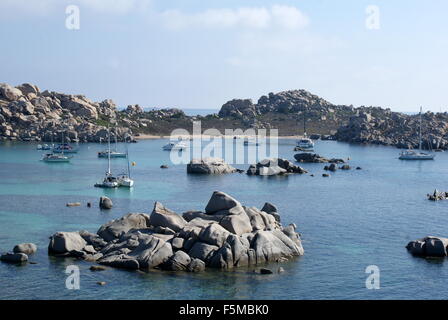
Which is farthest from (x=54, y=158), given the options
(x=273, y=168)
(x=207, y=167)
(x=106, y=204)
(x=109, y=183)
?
(x=106, y=204)

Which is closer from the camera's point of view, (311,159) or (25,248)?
(25,248)

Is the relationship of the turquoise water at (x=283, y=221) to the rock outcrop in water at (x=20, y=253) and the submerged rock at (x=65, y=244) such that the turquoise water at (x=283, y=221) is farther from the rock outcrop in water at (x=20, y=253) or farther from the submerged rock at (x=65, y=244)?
the submerged rock at (x=65, y=244)

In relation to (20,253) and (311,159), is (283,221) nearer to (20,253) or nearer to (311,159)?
(20,253)

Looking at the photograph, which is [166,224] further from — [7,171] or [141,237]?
[7,171]

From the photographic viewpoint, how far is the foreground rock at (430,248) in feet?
182

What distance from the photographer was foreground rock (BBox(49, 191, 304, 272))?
50.4m

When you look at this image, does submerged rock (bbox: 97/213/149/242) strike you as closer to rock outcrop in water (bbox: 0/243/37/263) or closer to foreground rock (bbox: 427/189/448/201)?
rock outcrop in water (bbox: 0/243/37/263)

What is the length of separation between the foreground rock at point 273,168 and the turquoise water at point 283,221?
4.03 metres

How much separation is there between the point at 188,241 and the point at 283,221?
67.5ft

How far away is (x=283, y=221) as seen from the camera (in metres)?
70.6

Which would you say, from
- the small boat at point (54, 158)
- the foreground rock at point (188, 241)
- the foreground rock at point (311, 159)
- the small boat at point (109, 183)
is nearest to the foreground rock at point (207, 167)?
the small boat at point (109, 183)

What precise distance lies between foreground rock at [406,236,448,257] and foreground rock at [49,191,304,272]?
10.9 m
